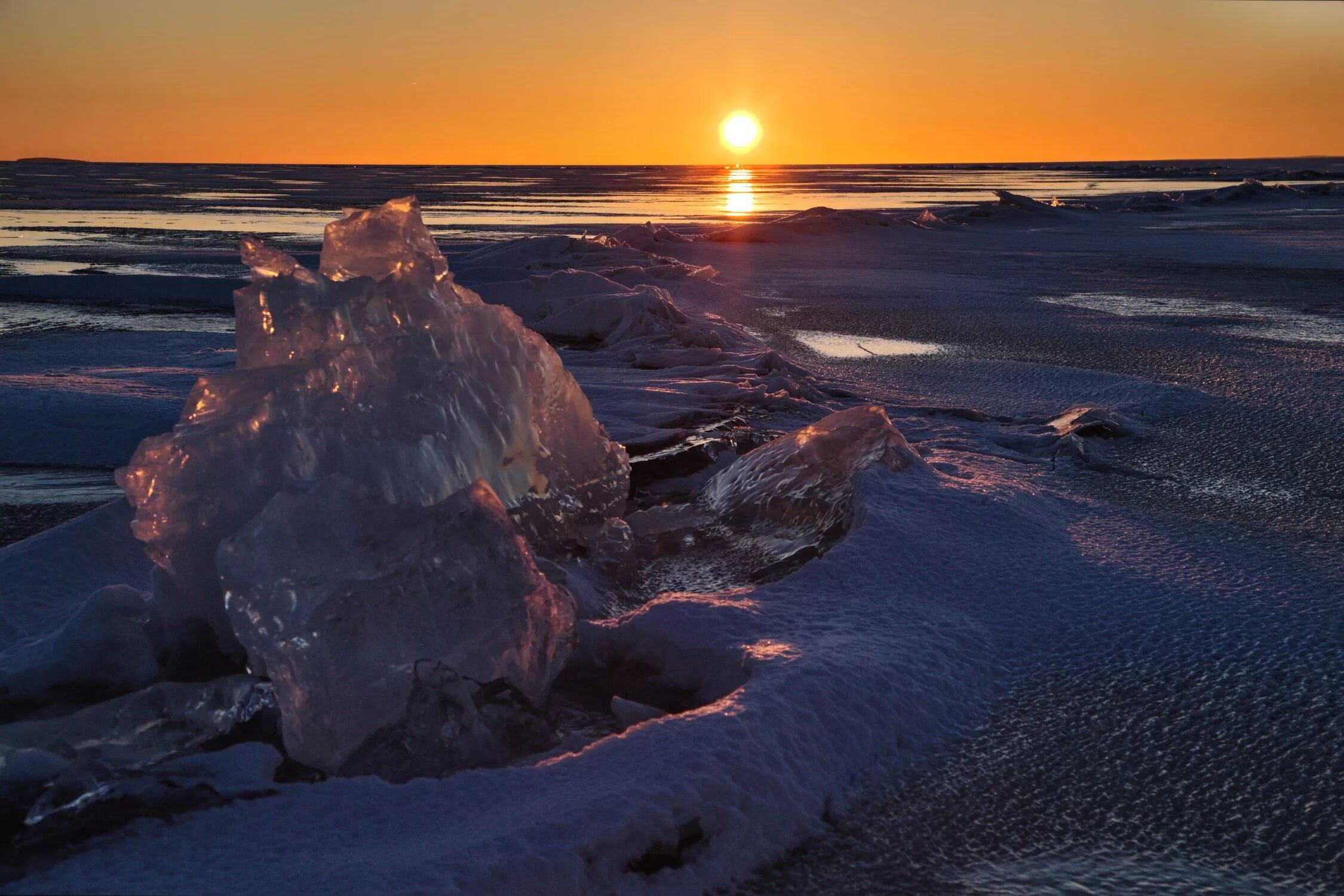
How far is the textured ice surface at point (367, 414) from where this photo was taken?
2041 millimetres

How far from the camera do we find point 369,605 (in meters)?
1.83

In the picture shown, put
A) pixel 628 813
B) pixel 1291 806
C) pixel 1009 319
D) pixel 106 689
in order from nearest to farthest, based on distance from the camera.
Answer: pixel 628 813, pixel 1291 806, pixel 106 689, pixel 1009 319

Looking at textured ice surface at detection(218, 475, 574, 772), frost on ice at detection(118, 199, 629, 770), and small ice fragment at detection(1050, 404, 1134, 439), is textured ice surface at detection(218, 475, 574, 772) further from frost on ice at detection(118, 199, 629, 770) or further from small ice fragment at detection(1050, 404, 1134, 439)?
small ice fragment at detection(1050, 404, 1134, 439)

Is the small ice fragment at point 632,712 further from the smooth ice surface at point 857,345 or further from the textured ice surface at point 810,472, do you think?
the smooth ice surface at point 857,345

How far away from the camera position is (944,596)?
239 cm

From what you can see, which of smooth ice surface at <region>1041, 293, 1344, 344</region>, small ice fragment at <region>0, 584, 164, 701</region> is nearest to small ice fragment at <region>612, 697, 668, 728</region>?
small ice fragment at <region>0, 584, 164, 701</region>

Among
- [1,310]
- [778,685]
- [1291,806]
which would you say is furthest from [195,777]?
[1,310]

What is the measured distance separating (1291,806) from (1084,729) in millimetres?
344

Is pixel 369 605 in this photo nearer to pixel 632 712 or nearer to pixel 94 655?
pixel 632 712

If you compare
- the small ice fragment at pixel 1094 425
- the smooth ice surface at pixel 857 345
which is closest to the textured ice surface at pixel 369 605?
the small ice fragment at pixel 1094 425

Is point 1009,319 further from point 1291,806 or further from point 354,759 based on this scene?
point 354,759

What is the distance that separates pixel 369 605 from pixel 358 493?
0.71 ft

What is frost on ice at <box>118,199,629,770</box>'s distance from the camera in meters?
1.80

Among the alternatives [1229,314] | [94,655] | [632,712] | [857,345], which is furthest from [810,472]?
[1229,314]
